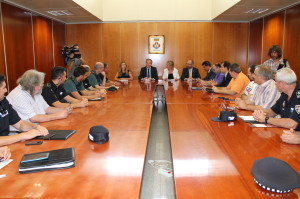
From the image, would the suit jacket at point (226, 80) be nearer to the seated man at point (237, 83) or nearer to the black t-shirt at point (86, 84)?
the seated man at point (237, 83)

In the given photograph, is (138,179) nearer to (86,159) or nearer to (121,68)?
(86,159)

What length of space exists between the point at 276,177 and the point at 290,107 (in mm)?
1439

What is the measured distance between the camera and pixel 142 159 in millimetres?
1604

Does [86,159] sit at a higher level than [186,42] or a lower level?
lower

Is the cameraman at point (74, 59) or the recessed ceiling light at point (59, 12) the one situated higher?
the recessed ceiling light at point (59, 12)

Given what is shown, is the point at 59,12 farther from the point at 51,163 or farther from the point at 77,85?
the point at 51,163

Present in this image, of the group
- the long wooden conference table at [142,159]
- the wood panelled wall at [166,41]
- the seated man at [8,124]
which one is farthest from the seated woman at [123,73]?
the seated man at [8,124]

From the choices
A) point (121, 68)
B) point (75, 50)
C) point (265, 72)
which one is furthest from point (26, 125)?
point (121, 68)

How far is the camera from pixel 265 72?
303 cm

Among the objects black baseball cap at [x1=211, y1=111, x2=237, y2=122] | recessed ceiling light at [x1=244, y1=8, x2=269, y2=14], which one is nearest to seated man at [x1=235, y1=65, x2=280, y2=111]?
black baseball cap at [x1=211, y1=111, x2=237, y2=122]

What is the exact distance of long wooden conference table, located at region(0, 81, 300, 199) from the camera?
1220 mm

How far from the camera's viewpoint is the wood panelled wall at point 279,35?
568 cm

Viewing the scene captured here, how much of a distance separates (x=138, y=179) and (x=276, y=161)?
2.22 feet

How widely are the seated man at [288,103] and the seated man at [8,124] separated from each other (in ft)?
6.22
